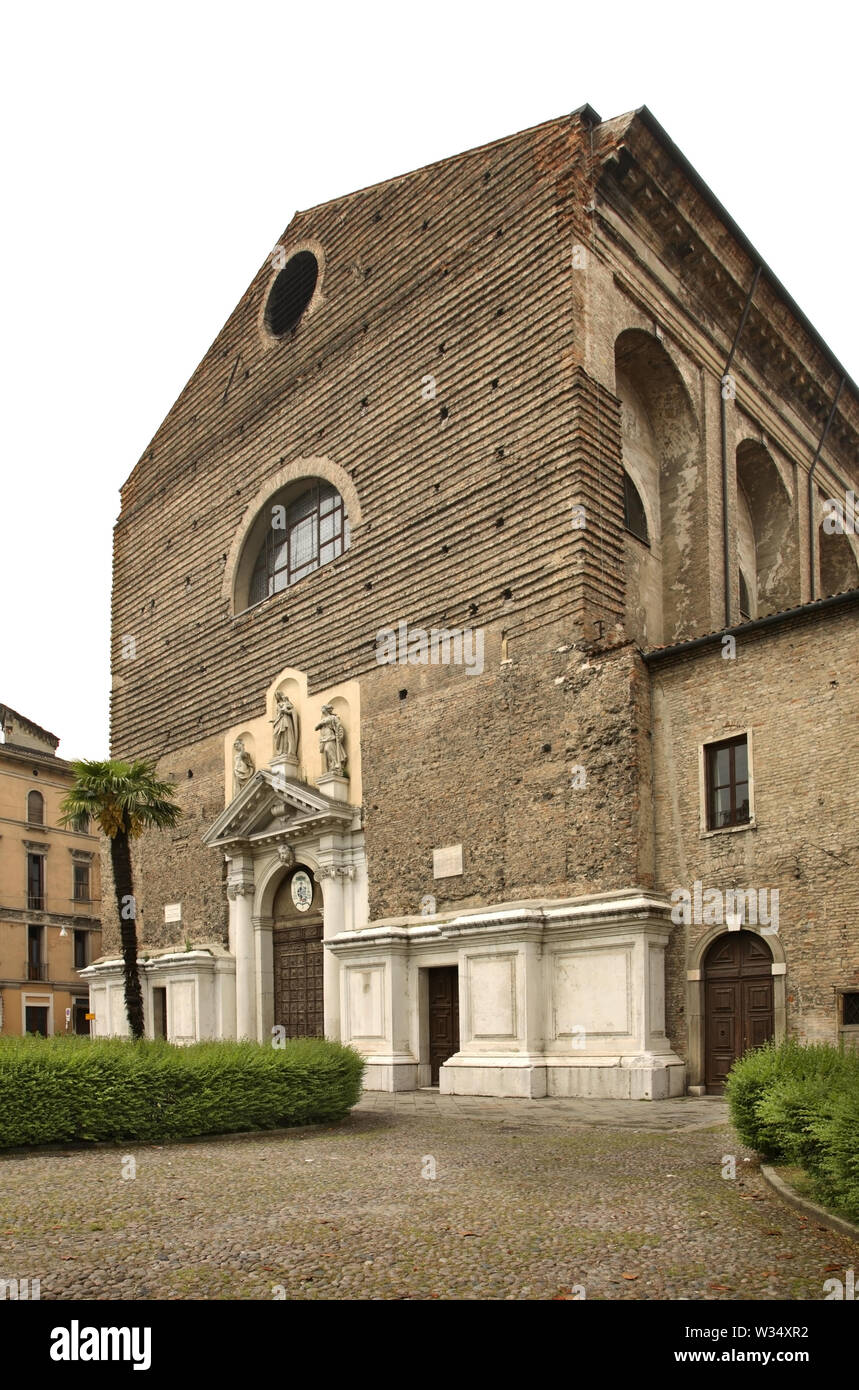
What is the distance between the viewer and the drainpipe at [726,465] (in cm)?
2283

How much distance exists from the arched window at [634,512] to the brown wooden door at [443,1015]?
8.71 metres

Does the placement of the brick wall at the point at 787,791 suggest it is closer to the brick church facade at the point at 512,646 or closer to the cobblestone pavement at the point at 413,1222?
the brick church facade at the point at 512,646

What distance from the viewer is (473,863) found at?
20781 mm

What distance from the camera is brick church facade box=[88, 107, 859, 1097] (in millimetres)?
17750

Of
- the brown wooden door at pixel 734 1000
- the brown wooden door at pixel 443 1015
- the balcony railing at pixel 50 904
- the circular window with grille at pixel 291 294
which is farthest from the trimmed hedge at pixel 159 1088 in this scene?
the balcony railing at pixel 50 904

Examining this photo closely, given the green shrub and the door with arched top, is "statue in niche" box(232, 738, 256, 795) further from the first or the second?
the green shrub

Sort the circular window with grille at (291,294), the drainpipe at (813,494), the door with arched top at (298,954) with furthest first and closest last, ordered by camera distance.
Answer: the circular window with grille at (291,294) < the drainpipe at (813,494) < the door with arched top at (298,954)

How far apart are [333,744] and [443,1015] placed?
5933 mm

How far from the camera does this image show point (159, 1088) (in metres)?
12.6

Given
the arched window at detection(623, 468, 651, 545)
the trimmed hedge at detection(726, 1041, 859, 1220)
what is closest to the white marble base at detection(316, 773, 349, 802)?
the arched window at detection(623, 468, 651, 545)

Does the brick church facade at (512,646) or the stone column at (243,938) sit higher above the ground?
the brick church facade at (512,646)

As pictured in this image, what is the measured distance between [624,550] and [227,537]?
39.4 feet

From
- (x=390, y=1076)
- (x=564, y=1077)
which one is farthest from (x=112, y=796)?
(x=564, y=1077)

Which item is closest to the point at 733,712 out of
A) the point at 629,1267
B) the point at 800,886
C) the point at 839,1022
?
the point at 800,886
